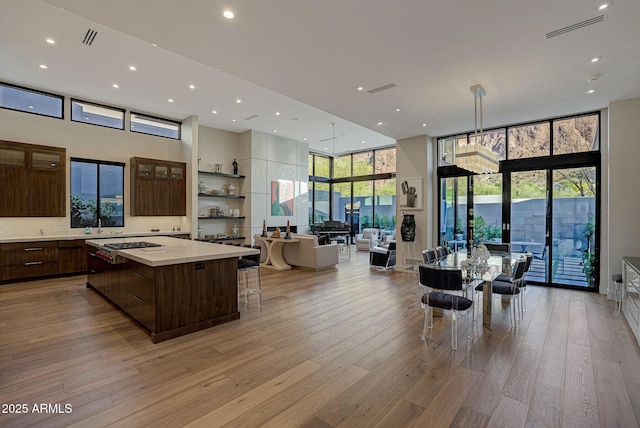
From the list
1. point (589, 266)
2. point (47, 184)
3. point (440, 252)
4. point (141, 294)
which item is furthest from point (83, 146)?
point (589, 266)

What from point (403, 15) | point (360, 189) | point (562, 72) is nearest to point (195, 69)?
point (403, 15)

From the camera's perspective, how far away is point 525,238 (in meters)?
6.49

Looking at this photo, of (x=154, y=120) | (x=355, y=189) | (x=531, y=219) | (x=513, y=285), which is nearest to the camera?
(x=513, y=285)

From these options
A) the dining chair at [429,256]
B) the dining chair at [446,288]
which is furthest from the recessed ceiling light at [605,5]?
the dining chair at [429,256]

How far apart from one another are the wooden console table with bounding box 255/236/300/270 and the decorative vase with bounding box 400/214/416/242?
2610 mm

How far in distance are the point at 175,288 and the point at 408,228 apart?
550 centimetres

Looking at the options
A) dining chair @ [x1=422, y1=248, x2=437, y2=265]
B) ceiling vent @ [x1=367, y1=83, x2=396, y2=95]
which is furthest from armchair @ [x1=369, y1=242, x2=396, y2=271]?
ceiling vent @ [x1=367, y1=83, x2=396, y2=95]

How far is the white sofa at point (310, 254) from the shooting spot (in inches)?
291

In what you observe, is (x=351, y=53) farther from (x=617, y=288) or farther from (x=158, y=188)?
(x=158, y=188)

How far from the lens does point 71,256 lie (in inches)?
257

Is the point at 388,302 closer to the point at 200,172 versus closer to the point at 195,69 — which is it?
the point at 195,69

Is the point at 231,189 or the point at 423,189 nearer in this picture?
the point at 423,189

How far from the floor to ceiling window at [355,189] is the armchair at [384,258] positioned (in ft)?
12.4

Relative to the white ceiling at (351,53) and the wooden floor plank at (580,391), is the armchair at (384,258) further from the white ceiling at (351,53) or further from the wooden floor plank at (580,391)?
the wooden floor plank at (580,391)
